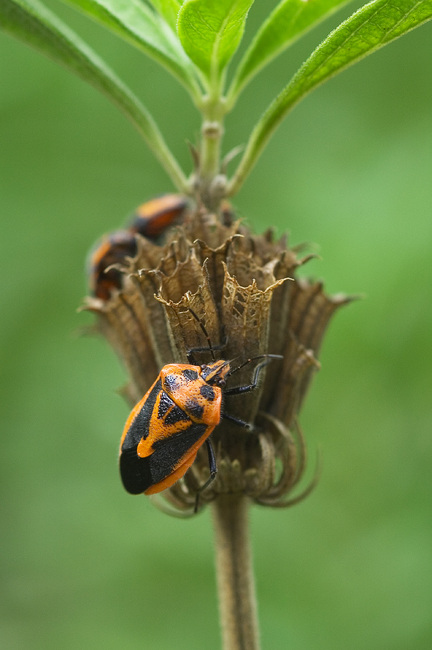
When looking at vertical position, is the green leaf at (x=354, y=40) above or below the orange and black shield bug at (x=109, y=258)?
above

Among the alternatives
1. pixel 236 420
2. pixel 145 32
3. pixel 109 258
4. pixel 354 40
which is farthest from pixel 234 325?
pixel 145 32

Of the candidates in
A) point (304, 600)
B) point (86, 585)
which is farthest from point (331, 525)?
point (86, 585)

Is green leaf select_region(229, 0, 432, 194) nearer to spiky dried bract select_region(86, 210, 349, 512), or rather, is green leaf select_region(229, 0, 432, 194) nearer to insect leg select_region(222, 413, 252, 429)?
spiky dried bract select_region(86, 210, 349, 512)

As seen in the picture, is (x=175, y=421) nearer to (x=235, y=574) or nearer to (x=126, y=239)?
(x=235, y=574)

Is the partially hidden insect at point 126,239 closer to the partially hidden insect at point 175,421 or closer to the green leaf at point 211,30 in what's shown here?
the partially hidden insect at point 175,421

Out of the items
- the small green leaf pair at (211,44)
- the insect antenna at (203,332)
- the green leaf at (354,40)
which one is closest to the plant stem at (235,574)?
the insect antenna at (203,332)

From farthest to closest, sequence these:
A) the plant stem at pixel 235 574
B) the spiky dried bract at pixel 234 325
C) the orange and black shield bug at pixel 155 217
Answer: the orange and black shield bug at pixel 155 217 < the plant stem at pixel 235 574 < the spiky dried bract at pixel 234 325

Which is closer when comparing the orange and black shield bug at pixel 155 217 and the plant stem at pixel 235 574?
the plant stem at pixel 235 574
